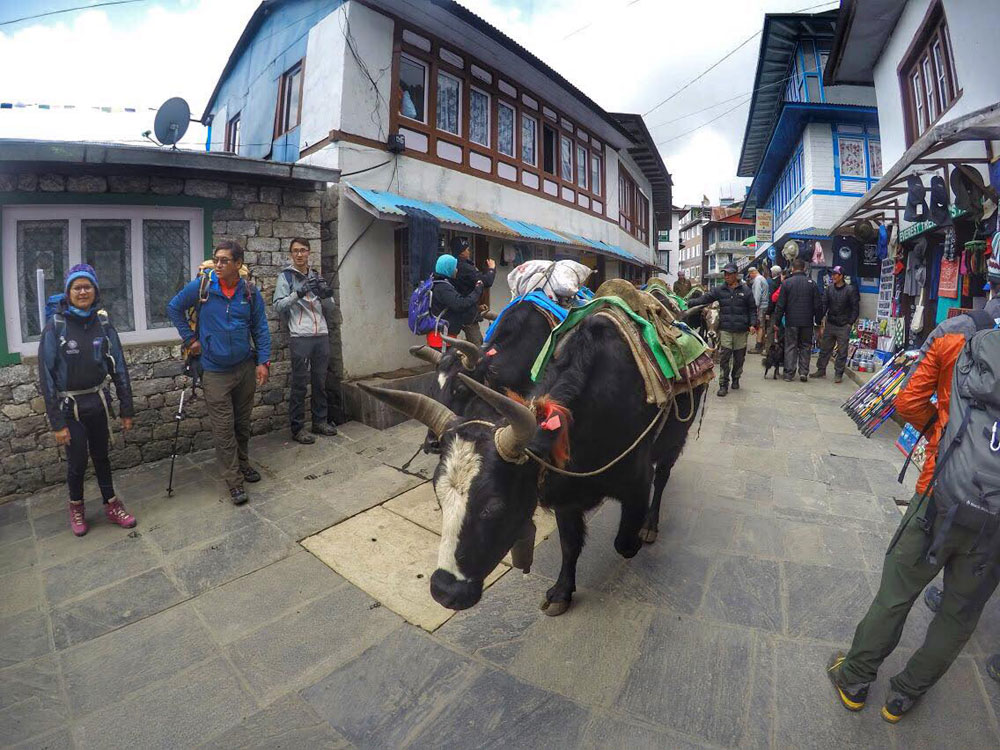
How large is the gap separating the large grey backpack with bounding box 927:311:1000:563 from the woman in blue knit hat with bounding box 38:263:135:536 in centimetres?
507

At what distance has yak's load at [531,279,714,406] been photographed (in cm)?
268

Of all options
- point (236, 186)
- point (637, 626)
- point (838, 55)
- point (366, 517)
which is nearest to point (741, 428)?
point (637, 626)

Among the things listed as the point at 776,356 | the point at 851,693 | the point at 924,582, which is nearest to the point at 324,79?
the point at 924,582

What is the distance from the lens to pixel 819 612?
266 centimetres

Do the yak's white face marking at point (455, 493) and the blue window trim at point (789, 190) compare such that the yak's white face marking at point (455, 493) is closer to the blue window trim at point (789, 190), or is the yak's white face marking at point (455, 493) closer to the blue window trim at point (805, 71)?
the blue window trim at point (789, 190)

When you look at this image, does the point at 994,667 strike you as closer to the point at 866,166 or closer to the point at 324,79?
the point at 324,79

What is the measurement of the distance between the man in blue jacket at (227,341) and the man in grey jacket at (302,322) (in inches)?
46.6

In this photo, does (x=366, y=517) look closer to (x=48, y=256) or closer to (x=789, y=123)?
(x=48, y=256)

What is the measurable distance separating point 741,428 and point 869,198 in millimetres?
4104

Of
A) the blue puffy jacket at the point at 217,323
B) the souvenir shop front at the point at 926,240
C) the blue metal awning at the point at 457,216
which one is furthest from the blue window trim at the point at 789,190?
the blue puffy jacket at the point at 217,323

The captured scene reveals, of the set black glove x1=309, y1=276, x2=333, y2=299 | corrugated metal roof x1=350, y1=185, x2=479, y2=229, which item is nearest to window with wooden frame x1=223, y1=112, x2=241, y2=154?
corrugated metal roof x1=350, y1=185, x2=479, y2=229

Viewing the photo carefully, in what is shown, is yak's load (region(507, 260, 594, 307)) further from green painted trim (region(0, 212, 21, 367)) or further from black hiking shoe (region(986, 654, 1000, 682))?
green painted trim (region(0, 212, 21, 367))

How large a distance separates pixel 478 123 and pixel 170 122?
5599 millimetres

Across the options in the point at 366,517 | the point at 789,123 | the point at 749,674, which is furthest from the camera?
the point at 789,123
